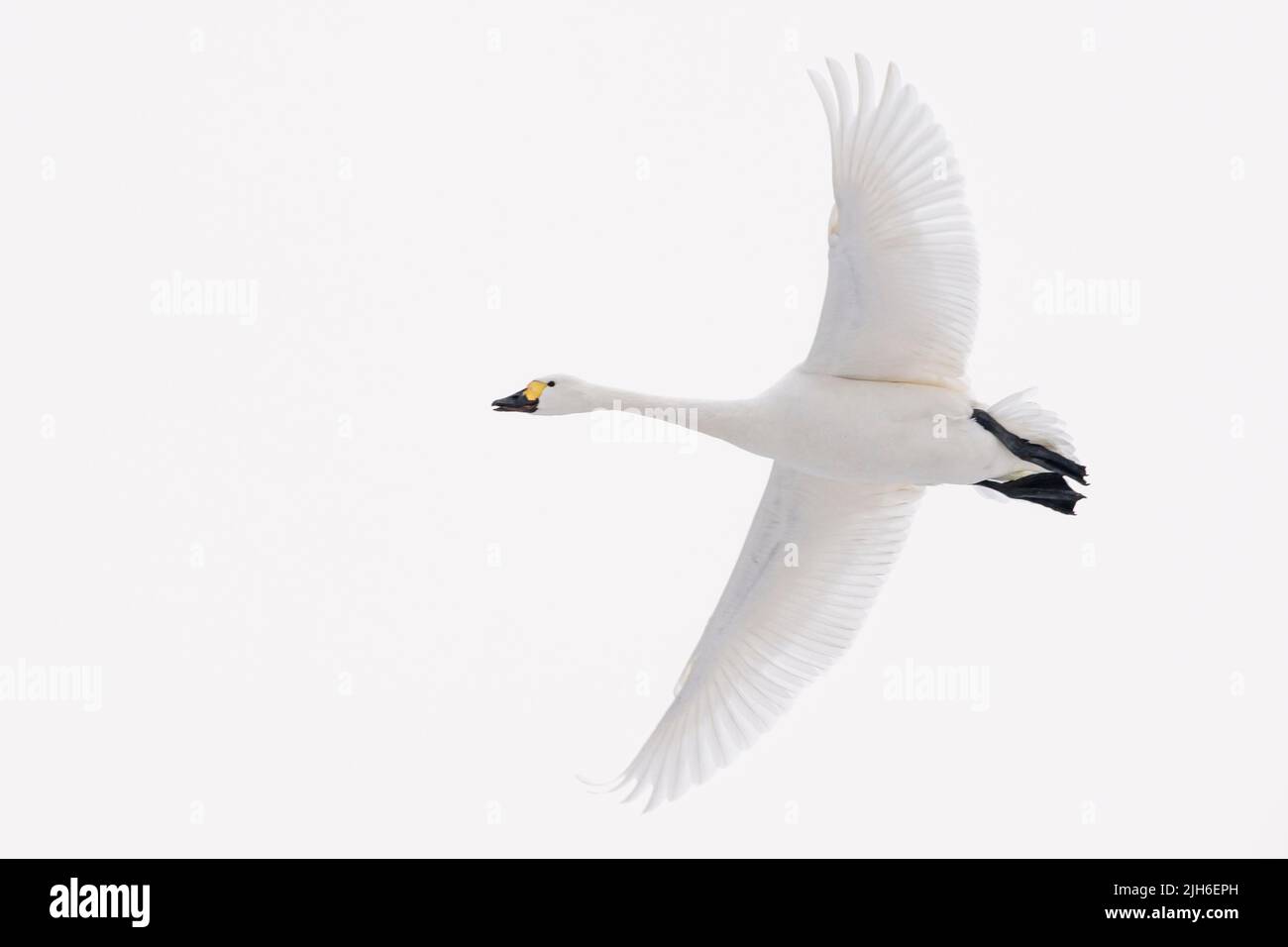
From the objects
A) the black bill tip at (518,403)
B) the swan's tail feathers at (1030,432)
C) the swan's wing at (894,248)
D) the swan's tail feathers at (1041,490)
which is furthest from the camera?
the black bill tip at (518,403)

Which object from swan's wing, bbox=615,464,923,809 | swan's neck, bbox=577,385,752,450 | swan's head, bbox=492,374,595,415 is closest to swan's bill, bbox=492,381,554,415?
swan's head, bbox=492,374,595,415

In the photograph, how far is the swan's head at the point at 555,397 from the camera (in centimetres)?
1074

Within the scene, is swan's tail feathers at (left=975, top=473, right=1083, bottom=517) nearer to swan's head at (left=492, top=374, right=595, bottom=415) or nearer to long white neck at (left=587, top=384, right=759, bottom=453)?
long white neck at (left=587, top=384, right=759, bottom=453)

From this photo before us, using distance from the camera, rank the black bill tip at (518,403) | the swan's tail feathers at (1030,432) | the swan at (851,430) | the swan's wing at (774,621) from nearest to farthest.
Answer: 1. the swan at (851,430)
2. the swan's tail feathers at (1030,432)
3. the black bill tip at (518,403)
4. the swan's wing at (774,621)

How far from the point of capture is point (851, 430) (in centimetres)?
1034

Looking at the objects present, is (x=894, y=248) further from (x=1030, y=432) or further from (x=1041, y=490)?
(x=1041, y=490)

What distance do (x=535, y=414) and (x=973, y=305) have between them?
2.61 meters

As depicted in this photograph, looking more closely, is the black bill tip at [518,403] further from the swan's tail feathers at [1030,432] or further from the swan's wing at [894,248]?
the swan's tail feathers at [1030,432]

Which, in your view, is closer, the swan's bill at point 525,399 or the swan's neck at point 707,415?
the swan's neck at point 707,415

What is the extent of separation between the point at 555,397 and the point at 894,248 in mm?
2195

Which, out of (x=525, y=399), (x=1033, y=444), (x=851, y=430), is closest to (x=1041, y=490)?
(x=1033, y=444)

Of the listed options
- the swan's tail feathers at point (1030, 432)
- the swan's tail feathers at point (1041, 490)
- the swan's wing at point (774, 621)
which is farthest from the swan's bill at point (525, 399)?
the swan's tail feathers at point (1041, 490)

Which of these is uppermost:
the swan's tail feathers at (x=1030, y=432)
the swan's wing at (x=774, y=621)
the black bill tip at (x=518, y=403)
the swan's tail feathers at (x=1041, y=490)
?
the black bill tip at (x=518, y=403)

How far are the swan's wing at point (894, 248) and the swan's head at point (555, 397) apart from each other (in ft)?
4.46
